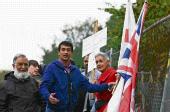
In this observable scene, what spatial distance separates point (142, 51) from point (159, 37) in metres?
1.32

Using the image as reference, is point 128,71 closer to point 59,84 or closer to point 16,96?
point 59,84

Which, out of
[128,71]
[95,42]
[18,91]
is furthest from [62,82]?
[95,42]

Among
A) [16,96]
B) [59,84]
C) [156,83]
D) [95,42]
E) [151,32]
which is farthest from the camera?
[95,42]

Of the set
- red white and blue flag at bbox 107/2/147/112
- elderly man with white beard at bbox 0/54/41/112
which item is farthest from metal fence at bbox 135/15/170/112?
Result: elderly man with white beard at bbox 0/54/41/112

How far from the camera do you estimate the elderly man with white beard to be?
8562 millimetres

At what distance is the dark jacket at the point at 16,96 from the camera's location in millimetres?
8555

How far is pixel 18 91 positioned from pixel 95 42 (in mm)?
3802

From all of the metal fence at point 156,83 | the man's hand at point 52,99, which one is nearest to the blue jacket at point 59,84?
the man's hand at point 52,99

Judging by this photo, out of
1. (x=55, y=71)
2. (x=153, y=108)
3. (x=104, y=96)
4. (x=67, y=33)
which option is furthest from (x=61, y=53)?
(x=67, y=33)

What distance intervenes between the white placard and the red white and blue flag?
12.7 feet

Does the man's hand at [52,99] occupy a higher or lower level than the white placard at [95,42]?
lower

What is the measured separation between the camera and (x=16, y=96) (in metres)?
8.57

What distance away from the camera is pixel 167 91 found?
6824mm

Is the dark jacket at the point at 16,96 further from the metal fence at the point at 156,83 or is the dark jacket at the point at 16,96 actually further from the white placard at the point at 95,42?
the white placard at the point at 95,42
